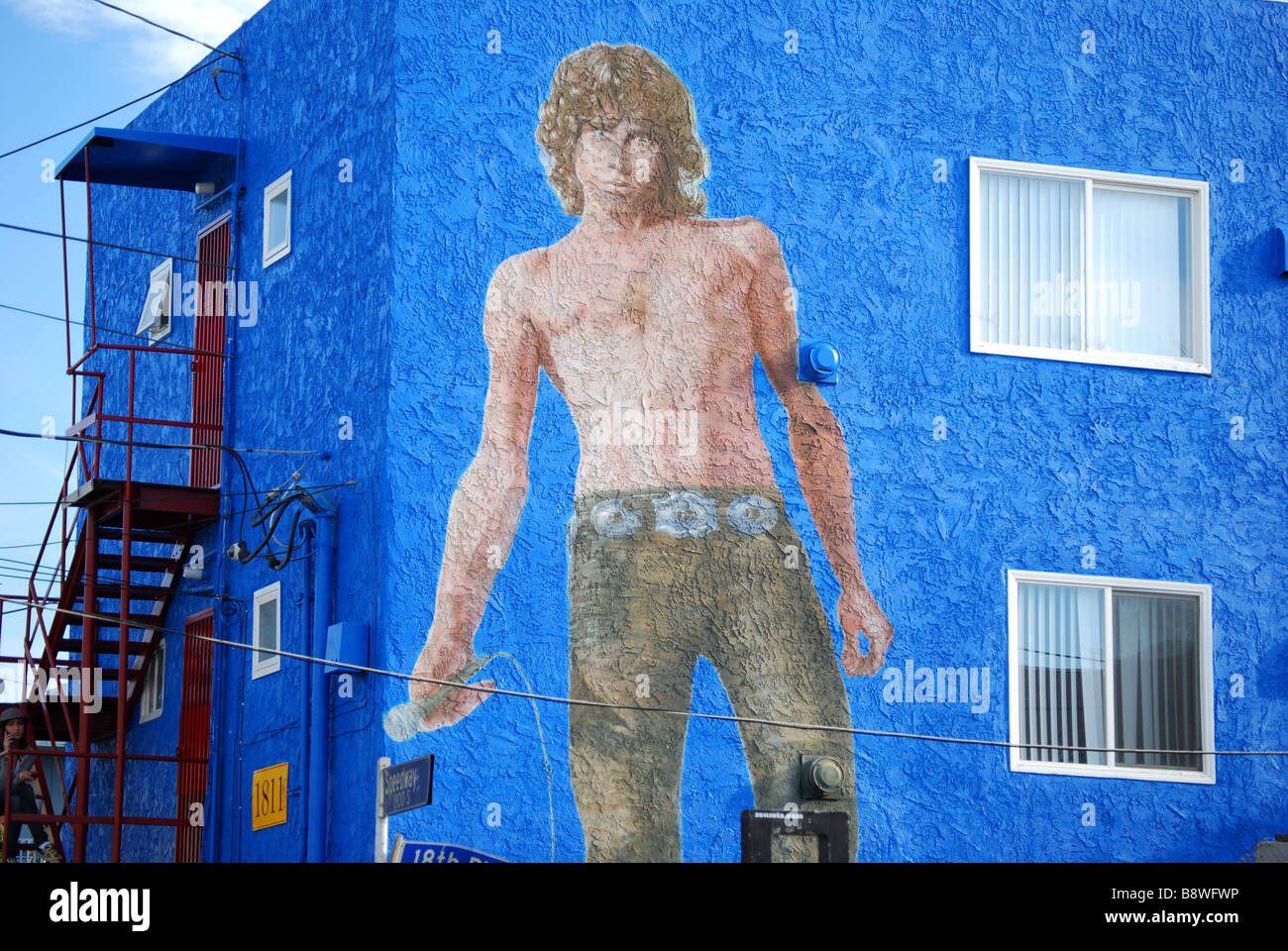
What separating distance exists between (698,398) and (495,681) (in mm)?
2903

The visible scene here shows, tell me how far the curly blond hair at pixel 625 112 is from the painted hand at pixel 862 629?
→ 3522mm

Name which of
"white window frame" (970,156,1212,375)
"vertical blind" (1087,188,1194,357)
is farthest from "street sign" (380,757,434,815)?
"vertical blind" (1087,188,1194,357)

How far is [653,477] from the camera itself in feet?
50.5

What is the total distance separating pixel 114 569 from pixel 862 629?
776 centimetres

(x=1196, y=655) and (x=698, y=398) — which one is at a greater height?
(x=698, y=398)

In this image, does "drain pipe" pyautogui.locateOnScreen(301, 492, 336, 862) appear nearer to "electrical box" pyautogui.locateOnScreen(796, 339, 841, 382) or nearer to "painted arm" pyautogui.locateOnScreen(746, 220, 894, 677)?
"painted arm" pyautogui.locateOnScreen(746, 220, 894, 677)

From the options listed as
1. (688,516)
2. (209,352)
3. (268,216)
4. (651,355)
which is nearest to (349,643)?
(688,516)

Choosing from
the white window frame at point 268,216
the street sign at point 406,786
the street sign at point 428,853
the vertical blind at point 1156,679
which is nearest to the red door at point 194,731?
the white window frame at point 268,216

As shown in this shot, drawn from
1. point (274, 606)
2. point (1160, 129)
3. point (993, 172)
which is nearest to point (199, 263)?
point (274, 606)

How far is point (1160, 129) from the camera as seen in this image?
17281 millimetres

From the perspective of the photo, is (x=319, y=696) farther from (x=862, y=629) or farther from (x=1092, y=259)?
(x=1092, y=259)

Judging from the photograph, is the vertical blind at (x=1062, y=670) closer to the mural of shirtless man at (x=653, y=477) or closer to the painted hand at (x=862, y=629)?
the painted hand at (x=862, y=629)

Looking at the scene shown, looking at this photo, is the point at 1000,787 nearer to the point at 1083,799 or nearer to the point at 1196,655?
the point at 1083,799

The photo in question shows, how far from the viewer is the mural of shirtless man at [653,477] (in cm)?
1492
